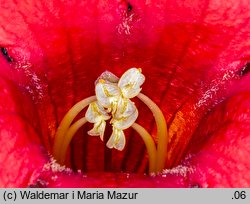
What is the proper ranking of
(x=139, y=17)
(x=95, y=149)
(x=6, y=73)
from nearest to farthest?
(x=6, y=73)
(x=139, y=17)
(x=95, y=149)

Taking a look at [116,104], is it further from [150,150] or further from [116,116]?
[150,150]

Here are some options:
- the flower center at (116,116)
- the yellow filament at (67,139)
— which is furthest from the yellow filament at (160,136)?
the yellow filament at (67,139)

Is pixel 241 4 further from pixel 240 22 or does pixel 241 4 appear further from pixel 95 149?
pixel 95 149

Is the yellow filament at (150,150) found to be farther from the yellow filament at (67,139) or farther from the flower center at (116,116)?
the yellow filament at (67,139)

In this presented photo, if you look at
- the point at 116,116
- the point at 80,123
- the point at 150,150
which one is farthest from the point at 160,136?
the point at 80,123

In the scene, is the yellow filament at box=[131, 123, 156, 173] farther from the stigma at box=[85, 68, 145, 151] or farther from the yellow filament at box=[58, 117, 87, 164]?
the yellow filament at box=[58, 117, 87, 164]

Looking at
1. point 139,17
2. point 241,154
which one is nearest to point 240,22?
point 139,17
